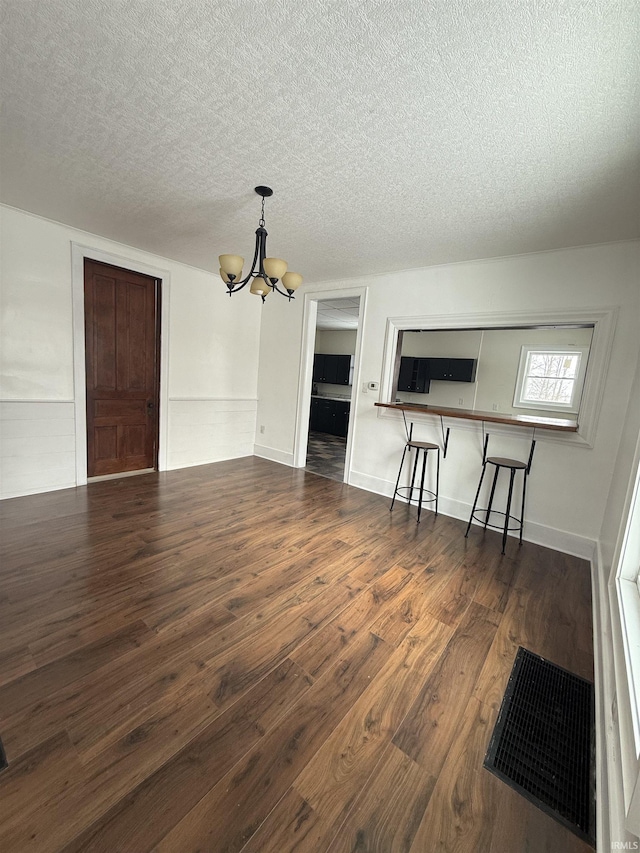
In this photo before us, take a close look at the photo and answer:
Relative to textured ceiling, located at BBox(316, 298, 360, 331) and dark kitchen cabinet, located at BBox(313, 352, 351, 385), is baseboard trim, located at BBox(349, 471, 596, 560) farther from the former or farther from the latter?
dark kitchen cabinet, located at BBox(313, 352, 351, 385)

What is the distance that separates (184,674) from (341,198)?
9.98ft

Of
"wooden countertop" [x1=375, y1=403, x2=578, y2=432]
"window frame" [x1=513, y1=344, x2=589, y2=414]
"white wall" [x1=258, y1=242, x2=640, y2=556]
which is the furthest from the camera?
"window frame" [x1=513, y1=344, x2=589, y2=414]

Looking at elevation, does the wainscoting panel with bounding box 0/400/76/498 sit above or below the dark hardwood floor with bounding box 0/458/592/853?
above

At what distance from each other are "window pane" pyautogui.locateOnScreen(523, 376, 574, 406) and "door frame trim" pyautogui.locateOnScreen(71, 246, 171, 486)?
Result: 566 centimetres

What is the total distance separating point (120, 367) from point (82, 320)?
62 cm

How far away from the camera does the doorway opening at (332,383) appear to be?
6.46 meters

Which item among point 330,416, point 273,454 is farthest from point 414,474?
point 330,416

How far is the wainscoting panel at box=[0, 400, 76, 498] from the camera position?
329cm

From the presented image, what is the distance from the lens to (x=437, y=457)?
3785mm

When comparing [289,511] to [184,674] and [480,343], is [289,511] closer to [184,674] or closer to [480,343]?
[184,674]

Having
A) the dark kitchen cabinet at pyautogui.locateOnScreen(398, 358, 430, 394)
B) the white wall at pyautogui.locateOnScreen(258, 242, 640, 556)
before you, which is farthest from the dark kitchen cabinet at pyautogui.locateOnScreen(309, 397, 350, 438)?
the white wall at pyautogui.locateOnScreen(258, 242, 640, 556)

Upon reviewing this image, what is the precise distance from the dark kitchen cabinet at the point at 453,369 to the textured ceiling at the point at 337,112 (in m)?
3.34

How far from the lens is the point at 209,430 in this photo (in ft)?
16.5

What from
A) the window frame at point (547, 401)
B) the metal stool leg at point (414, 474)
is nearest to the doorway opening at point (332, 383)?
the metal stool leg at point (414, 474)
